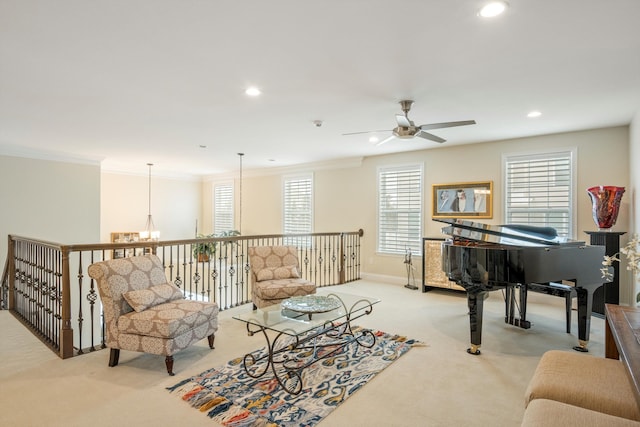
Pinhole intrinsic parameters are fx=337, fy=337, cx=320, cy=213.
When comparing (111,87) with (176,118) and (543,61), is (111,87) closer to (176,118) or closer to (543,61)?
(176,118)

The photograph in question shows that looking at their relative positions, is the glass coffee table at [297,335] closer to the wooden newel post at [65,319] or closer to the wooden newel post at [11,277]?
the wooden newel post at [65,319]

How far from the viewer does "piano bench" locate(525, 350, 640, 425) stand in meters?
1.46

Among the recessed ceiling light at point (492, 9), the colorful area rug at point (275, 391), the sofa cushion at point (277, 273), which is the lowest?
the colorful area rug at point (275, 391)

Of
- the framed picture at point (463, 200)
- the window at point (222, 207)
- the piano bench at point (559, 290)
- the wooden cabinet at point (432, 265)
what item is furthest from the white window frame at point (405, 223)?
the window at point (222, 207)

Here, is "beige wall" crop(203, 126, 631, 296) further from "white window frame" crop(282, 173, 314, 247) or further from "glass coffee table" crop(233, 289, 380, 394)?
"glass coffee table" crop(233, 289, 380, 394)

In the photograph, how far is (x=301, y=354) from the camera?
310 cm

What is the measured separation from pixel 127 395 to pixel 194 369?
1.71 feet

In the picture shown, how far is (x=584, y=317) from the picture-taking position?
128 inches

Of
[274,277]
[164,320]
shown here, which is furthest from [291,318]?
[274,277]

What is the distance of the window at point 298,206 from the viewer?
7875 mm

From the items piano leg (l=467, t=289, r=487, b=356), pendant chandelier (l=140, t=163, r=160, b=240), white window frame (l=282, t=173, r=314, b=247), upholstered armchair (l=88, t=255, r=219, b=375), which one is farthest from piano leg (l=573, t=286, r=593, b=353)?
pendant chandelier (l=140, t=163, r=160, b=240)

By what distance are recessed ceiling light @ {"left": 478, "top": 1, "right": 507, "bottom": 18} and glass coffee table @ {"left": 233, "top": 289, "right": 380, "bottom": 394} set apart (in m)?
2.35

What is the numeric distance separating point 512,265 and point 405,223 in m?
3.51

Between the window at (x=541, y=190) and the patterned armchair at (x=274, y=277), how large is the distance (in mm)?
3498
